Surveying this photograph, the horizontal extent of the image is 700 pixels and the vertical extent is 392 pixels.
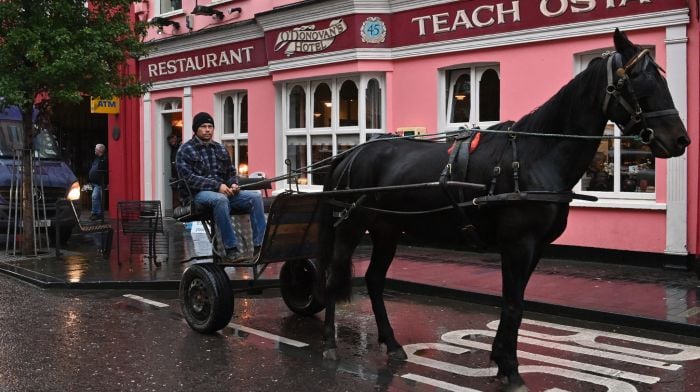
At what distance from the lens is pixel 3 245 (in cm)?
1362

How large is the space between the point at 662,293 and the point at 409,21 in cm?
632

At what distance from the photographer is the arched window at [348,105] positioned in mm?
13328

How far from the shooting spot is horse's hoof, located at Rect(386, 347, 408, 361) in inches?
232

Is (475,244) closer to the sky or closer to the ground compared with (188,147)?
closer to the ground

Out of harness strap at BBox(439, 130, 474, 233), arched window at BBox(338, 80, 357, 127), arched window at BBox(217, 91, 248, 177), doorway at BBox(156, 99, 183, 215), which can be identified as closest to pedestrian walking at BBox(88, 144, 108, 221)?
doorway at BBox(156, 99, 183, 215)

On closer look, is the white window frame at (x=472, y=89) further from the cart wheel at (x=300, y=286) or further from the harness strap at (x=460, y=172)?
the harness strap at (x=460, y=172)

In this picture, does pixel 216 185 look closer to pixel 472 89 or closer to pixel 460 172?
pixel 460 172

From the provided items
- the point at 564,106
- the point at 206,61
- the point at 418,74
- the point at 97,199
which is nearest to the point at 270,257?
the point at 564,106

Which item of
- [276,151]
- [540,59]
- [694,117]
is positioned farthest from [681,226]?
[276,151]

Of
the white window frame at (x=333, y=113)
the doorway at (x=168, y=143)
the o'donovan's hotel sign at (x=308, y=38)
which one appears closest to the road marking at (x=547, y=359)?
the white window frame at (x=333, y=113)

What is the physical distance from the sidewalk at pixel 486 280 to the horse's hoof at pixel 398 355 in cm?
249

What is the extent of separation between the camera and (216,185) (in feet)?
23.0

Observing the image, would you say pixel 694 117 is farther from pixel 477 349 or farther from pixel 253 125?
pixel 253 125

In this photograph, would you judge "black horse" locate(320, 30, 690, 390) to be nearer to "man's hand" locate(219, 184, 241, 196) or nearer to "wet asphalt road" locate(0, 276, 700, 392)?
"wet asphalt road" locate(0, 276, 700, 392)
